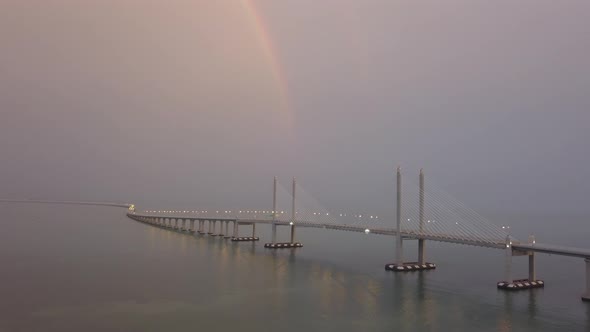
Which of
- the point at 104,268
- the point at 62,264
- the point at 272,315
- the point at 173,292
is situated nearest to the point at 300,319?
the point at 272,315

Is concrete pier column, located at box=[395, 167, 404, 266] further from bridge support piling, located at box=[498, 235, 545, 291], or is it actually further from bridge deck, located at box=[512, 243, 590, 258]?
bridge deck, located at box=[512, 243, 590, 258]

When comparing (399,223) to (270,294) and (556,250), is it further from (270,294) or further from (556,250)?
(270,294)

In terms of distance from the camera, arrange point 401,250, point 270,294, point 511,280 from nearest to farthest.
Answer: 1. point 270,294
2. point 511,280
3. point 401,250

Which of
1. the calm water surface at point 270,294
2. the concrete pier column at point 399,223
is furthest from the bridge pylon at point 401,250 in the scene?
the calm water surface at point 270,294

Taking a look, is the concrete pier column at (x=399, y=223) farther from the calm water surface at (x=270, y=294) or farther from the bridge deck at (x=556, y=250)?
the bridge deck at (x=556, y=250)

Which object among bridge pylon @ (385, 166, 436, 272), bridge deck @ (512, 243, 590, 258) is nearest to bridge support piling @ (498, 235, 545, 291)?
bridge deck @ (512, 243, 590, 258)

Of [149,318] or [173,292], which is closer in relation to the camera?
[149,318]

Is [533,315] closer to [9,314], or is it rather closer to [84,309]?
[84,309]

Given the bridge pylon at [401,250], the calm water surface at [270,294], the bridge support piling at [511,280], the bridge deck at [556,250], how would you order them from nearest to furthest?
the calm water surface at [270,294], the bridge deck at [556,250], the bridge support piling at [511,280], the bridge pylon at [401,250]

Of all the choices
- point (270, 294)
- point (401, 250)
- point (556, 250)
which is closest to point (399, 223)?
point (401, 250)
